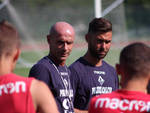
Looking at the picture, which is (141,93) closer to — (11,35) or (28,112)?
(28,112)

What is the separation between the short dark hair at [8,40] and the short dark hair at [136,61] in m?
0.88

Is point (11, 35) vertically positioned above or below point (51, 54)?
above

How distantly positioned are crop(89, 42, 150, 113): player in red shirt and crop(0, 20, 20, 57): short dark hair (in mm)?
786

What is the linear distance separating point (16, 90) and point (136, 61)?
3.19 feet

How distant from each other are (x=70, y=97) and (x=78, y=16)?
1078 cm

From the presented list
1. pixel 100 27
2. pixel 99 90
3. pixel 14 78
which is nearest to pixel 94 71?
pixel 99 90

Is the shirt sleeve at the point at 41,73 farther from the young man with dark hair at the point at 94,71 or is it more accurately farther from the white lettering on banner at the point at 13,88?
the white lettering on banner at the point at 13,88

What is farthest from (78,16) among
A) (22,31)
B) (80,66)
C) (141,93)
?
(141,93)

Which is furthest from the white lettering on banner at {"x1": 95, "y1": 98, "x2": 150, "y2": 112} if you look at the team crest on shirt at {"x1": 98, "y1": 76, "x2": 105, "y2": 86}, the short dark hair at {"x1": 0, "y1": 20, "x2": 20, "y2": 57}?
the team crest on shirt at {"x1": 98, "y1": 76, "x2": 105, "y2": 86}

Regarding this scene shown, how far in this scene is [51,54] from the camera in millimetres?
4934

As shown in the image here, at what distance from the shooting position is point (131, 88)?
3.30 metres

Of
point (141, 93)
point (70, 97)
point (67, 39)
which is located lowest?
point (70, 97)

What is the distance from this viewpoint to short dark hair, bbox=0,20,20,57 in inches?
125

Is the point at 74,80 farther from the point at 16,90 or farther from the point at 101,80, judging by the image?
the point at 16,90
